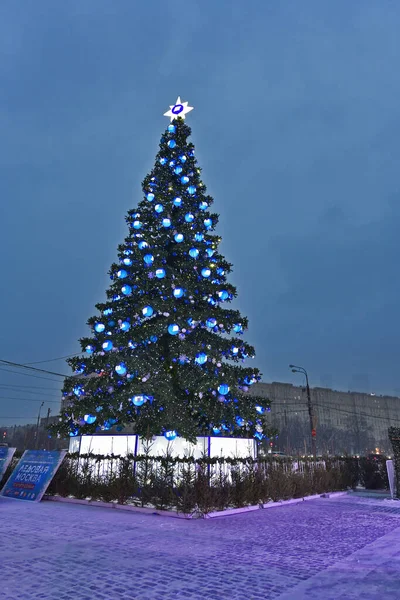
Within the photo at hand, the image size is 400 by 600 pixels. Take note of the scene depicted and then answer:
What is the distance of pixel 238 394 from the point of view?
1371 cm

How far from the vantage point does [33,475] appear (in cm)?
1263

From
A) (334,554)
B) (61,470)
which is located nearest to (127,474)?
(61,470)

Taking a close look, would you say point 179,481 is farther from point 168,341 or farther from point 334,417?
point 334,417

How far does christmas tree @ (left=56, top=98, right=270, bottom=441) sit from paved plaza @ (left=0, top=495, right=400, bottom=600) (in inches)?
144

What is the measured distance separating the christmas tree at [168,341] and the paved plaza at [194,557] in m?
3.66

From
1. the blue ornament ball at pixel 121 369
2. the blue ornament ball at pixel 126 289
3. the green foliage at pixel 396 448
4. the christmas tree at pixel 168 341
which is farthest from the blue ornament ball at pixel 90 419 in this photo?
the green foliage at pixel 396 448

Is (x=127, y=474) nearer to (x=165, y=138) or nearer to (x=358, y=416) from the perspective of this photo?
(x=165, y=138)

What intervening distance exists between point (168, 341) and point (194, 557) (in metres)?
8.74

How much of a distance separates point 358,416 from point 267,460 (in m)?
90.8

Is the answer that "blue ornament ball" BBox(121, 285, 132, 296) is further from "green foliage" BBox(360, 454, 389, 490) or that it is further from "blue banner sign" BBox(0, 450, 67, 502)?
"green foliage" BBox(360, 454, 389, 490)

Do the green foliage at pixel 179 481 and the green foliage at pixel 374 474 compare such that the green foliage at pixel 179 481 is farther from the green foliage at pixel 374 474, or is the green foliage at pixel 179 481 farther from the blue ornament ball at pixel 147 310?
the green foliage at pixel 374 474

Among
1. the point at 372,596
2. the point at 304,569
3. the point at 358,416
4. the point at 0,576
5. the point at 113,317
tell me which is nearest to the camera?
the point at 372,596

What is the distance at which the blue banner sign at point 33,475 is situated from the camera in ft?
39.5

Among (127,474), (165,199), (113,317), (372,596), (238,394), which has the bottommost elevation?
(372,596)
